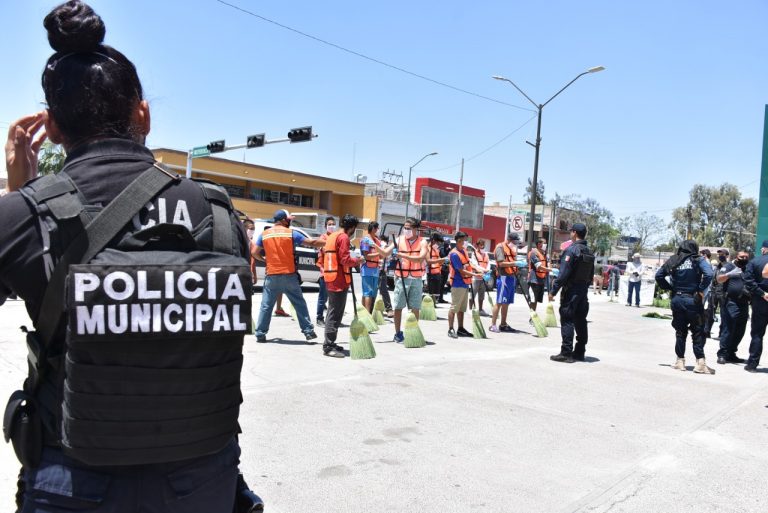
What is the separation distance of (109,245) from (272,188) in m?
44.4

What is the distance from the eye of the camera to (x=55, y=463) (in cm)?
146

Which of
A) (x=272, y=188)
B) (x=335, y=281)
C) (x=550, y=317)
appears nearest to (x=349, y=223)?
(x=335, y=281)

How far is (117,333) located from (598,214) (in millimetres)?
75920

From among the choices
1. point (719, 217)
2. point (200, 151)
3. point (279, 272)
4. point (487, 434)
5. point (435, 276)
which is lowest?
point (487, 434)

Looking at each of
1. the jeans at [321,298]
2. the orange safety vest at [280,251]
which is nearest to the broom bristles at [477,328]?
the jeans at [321,298]

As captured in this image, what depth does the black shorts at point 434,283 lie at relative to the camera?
15.9 meters

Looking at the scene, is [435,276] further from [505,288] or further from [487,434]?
[487,434]

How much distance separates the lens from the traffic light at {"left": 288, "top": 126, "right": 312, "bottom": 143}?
22698mm

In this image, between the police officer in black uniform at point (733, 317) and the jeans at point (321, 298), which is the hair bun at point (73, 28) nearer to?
the jeans at point (321, 298)

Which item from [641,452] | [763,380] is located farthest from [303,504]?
[763,380]

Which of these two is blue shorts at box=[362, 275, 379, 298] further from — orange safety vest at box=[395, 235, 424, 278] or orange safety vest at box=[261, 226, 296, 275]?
orange safety vest at box=[261, 226, 296, 275]

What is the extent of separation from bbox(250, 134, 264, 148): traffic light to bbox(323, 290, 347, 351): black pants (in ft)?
59.0

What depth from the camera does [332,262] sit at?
26.0 feet

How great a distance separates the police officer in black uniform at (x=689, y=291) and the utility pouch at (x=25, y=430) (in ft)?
26.1
